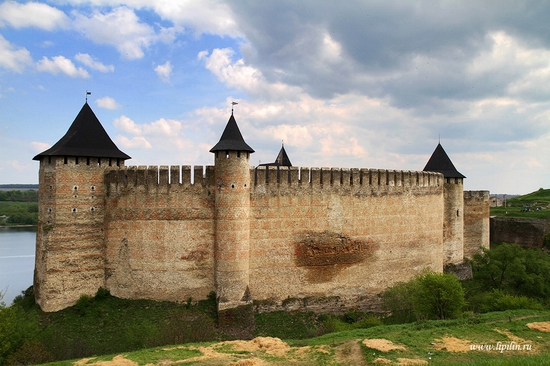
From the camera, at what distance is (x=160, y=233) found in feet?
50.5

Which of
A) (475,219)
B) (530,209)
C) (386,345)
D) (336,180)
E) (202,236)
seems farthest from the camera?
(530,209)

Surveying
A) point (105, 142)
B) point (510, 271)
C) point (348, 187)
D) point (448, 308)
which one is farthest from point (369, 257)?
point (105, 142)

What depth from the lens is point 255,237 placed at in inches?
618

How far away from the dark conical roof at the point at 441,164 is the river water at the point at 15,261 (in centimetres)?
2535

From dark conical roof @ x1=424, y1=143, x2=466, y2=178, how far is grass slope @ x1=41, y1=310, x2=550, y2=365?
41.1 ft

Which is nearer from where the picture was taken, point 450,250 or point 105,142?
point 105,142

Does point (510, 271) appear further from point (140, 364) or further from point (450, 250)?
point (140, 364)

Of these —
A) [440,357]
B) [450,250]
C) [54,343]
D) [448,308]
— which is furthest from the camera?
[450,250]

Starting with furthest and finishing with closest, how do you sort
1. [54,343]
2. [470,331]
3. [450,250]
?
[450,250] → [54,343] → [470,331]

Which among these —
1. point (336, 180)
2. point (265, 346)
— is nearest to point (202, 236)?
Answer: point (265, 346)

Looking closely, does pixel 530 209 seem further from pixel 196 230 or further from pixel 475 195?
pixel 196 230

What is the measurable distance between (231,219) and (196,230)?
153 centimetres

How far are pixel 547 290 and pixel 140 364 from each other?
17.5m

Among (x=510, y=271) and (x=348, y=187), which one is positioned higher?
(x=348, y=187)
